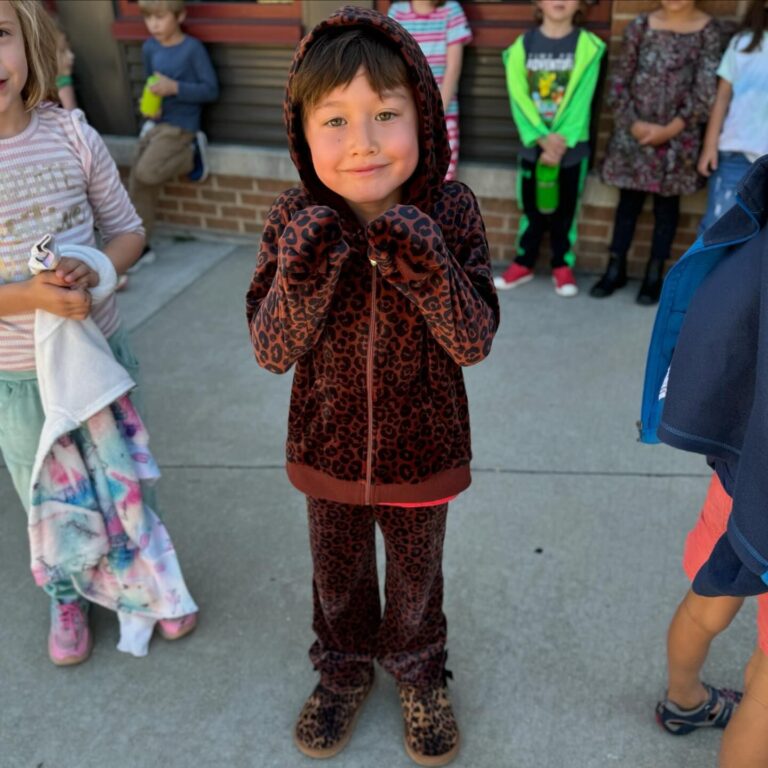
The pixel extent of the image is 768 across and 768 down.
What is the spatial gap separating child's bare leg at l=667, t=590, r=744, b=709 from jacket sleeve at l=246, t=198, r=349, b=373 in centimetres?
107

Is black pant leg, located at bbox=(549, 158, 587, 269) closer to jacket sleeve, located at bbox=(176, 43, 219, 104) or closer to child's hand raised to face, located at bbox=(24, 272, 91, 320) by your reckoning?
jacket sleeve, located at bbox=(176, 43, 219, 104)

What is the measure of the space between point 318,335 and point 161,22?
13.3ft

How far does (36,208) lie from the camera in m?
1.87

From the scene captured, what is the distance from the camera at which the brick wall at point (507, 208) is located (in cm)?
417

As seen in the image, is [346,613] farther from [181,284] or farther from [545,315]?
[181,284]

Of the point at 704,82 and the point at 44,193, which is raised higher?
the point at 44,193

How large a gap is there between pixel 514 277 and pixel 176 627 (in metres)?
3.00

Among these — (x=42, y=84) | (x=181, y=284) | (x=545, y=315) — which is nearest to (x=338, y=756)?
(x=42, y=84)

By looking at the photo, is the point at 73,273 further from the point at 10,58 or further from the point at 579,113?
the point at 579,113

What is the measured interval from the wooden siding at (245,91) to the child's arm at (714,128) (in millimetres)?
2481

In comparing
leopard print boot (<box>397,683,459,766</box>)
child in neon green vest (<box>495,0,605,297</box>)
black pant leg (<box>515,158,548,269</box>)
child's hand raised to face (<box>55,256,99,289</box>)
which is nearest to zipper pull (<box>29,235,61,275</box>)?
child's hand raised to face (<box>55,256,99,289</box>)

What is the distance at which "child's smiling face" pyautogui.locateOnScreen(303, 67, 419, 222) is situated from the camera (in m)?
1.40

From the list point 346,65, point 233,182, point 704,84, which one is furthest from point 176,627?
point 233,182

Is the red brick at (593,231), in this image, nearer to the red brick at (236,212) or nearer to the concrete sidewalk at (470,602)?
the concrete sidewalk at (470,602)
